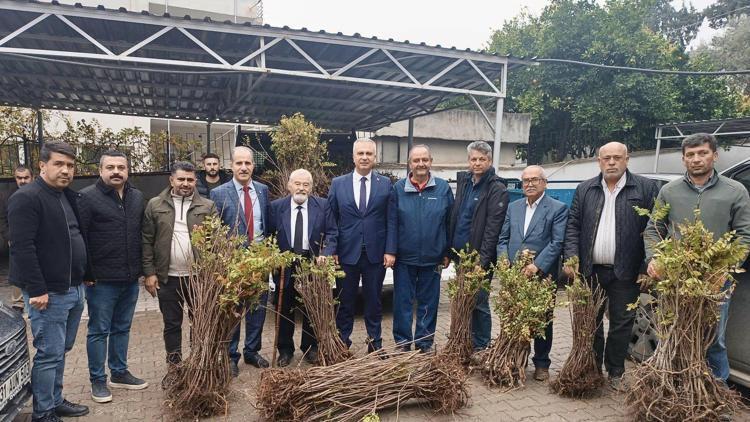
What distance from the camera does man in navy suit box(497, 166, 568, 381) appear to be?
12.3 feet

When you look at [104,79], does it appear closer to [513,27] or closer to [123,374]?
[123,374]

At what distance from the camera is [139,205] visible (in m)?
3.49

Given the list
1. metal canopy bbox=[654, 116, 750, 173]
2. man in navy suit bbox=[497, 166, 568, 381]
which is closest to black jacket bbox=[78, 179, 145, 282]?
man in navy suit bbox=[497, 166, 568, 381]

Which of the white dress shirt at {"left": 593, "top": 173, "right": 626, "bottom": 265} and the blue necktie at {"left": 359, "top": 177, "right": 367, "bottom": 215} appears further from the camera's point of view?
the blue necktie at {"left": 359, "top": 177, "right": 367, "bottom": 215}

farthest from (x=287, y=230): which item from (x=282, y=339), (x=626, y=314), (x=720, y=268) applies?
(x=720, y=268)

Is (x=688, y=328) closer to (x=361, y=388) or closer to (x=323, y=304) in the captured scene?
(x=361, y=388)

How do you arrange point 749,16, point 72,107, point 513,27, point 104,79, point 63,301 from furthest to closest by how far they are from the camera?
1. point 749,16
2. point 513,27
3. point 72,107
4. point 104,79
5. point 63,301

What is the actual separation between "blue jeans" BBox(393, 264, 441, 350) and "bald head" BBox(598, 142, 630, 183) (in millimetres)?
1578

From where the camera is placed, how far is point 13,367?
8.89ft

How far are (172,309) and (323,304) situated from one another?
114 centimetres

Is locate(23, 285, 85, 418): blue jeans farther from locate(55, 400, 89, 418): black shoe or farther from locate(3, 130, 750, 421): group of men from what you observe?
locate(55, 400, 89, 418): black shoe

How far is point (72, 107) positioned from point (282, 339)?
33.4ft

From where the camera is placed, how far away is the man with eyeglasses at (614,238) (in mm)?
3490

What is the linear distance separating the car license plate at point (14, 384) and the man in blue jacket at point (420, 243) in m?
2.67
